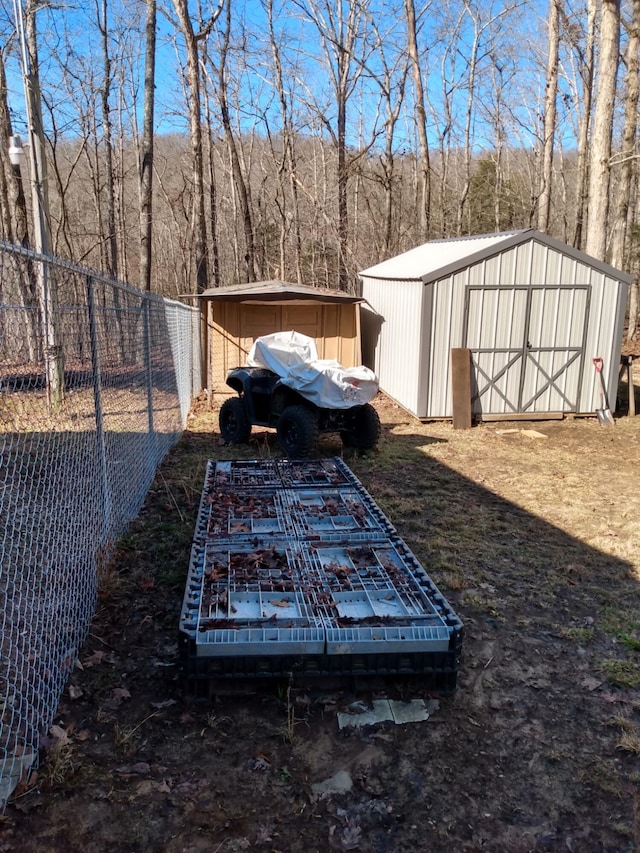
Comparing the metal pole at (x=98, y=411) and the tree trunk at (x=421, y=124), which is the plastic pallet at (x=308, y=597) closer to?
the metal pole at (x=98, y=411)

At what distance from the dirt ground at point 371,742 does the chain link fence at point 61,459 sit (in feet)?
0.58

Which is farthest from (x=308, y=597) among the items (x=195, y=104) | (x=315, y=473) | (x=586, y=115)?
(x=586, y=115)

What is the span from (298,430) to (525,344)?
4866 millimetres

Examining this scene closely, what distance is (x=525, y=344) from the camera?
10.2 metres

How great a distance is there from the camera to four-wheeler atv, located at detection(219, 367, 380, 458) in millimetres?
7500

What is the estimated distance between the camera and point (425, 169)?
680 inches

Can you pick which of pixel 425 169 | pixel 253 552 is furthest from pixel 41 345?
pixel 425 169

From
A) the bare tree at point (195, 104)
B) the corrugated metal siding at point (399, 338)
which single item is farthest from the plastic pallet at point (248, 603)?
the bare tree at point (195, 104)

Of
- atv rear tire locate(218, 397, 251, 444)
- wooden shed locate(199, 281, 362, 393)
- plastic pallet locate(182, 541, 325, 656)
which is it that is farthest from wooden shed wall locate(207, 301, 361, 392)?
plastic pallet locate(182, 541, 325, 656)

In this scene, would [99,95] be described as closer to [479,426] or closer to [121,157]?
[121,157]

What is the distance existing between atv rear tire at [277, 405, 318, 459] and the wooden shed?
5.04 metres

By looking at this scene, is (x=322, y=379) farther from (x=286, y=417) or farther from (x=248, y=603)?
(x=248, y=603)

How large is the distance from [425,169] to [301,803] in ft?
57.5

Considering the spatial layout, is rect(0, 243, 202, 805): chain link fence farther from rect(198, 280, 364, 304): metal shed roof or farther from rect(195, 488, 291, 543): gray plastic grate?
rect(198, 280, 364, 304): metal shed roof
